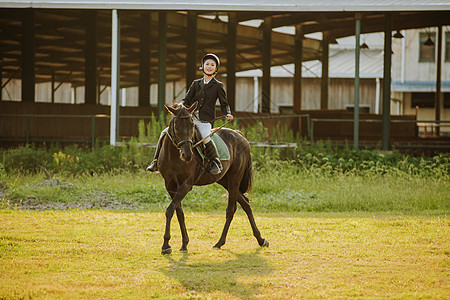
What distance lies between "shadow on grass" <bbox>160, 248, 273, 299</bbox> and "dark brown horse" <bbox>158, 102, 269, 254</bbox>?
0.61 metres

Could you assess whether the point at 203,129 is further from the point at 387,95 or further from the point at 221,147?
the point at 387,95

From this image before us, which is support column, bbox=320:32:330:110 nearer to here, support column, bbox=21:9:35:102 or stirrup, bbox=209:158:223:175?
support column, bbox=21:9:35:102

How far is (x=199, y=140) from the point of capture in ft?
27.6

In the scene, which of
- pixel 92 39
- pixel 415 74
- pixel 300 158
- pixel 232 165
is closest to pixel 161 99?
pixel 300 158

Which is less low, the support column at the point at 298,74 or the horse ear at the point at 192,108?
the support column at the point at 298,74

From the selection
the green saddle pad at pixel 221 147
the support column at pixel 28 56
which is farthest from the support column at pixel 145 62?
the green saddle pad at pixel 221 147

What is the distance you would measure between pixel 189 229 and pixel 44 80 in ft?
116

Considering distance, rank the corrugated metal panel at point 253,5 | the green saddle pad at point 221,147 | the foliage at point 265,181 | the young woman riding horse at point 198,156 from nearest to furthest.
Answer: the young woman riding horse at point 198,156, the green saddle pad at point 221,147, the foliage at point 265,181, the corrugated metal panel at point 253,5

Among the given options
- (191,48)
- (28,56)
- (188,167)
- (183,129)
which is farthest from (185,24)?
(183,129)

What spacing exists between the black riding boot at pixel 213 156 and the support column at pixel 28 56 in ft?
50.8

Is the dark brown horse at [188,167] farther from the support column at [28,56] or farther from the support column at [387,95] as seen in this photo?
the support column at [28,56]

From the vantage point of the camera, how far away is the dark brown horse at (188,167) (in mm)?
7867

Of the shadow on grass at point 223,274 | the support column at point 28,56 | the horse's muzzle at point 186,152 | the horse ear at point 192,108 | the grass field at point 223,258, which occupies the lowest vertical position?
the shadow on grass at point 223,274

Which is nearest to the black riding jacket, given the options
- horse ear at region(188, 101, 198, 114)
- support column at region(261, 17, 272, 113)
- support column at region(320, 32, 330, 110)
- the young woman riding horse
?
the young woman riding horse
